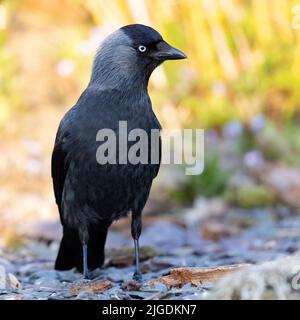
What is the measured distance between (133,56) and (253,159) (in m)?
3.31

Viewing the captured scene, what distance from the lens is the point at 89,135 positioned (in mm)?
5059

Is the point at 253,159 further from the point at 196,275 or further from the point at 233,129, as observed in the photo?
the point at 196,275

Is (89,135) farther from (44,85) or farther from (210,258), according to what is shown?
(44,85)

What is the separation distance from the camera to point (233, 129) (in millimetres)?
8758

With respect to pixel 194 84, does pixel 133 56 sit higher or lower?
lower

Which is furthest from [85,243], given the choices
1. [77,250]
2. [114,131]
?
[114,131]

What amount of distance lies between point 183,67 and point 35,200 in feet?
10.1

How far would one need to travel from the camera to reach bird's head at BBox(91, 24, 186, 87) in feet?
17.5

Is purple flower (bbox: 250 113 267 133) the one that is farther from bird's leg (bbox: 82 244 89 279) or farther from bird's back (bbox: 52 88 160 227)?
bird's leg (bbox: 82 244 89 279)

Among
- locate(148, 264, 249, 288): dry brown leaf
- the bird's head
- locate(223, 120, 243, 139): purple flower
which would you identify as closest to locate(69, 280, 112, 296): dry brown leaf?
locate(148, 264, 249, 288): dry brown leaf

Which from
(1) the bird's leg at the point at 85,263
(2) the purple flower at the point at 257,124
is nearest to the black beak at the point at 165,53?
(1) the bird's leg at the point at 85,263

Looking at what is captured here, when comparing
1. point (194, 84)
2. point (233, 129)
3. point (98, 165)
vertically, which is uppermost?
point (194, 84)
